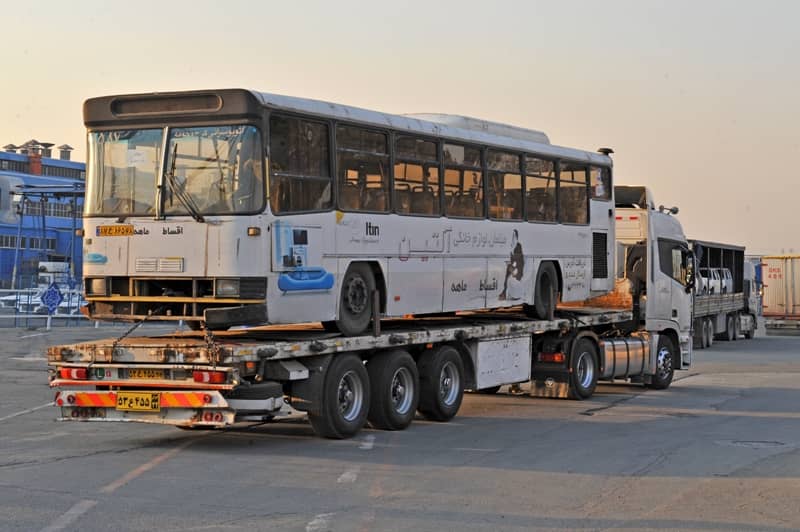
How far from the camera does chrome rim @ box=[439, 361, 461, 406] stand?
55.3 ft

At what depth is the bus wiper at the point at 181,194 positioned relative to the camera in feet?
44.0

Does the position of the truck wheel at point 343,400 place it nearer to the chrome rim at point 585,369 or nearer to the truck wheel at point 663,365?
the chrome rim at point 585,369

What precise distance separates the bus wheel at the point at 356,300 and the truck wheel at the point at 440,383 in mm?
1736

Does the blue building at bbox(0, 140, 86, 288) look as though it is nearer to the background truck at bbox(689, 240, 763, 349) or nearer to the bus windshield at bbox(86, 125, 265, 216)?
the background truck at bbox(689, 240, 763, 349)

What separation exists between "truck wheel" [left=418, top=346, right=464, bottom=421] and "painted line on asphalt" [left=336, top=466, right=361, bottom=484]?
4.47 metres

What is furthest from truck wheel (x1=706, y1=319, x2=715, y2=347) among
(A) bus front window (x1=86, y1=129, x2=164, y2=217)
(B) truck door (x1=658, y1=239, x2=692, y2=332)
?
(A) bus front window (x1=86, y1=129, x2=164, y2=217)

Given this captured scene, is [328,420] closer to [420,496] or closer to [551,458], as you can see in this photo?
[551,458]

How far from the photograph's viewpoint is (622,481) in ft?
37.4

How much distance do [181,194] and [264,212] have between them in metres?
1.01

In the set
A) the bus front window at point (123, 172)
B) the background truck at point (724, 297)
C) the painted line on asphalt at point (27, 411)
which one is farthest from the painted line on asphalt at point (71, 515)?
the background truck at point (724, 297)

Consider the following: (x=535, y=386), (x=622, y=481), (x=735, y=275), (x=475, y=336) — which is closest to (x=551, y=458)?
(x=622, y=481)

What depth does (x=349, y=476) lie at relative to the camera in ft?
37.8

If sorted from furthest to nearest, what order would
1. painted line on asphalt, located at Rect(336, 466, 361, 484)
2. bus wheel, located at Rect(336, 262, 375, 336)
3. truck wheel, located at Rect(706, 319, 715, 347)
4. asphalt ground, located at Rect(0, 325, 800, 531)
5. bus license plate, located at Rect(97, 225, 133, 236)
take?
truck wheel, located at Rect(706, 319, 715, 347)
bus wheel, located at Rect(336, 262, 375, 336)
bus license plate, located at Rect(97, 225, 133, 236)
painted line on asphalt, located at Rect(336, 466, 361, 484)
asphalt ground, located at Rect(0, 325, 800, 531)

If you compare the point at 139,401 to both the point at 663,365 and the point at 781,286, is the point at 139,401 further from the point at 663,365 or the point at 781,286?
the point at 781,286
